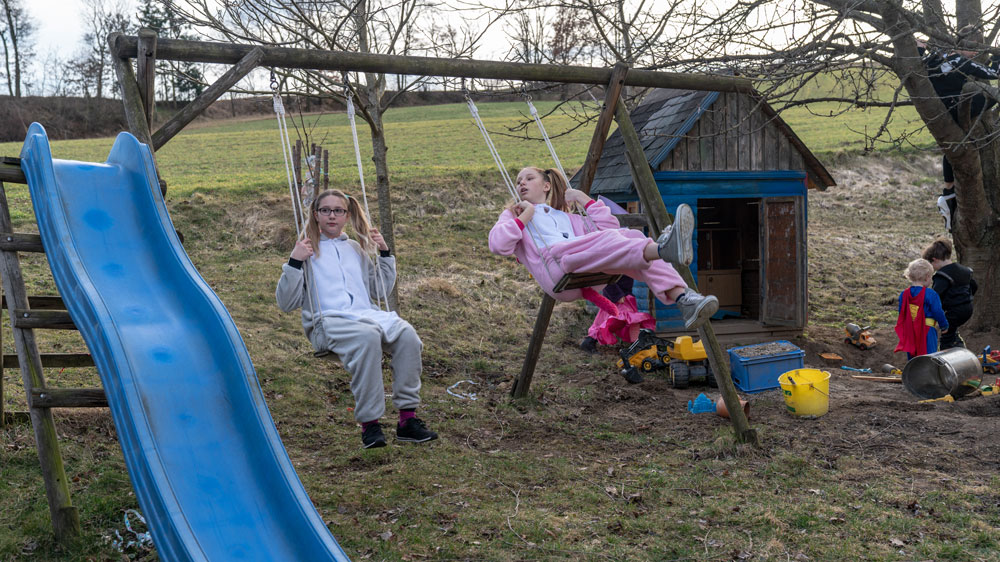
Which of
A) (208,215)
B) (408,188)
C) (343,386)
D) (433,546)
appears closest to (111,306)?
(433,546)

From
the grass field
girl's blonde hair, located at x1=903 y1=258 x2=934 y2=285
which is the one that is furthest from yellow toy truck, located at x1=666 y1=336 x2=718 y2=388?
girl's blonde hair, located at x1=903 y1=258 x2=934 y2=285

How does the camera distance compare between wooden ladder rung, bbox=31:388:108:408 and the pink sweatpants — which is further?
the pink sweatpants

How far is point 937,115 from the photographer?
7.80 meters

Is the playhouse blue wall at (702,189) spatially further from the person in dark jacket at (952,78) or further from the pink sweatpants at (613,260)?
the pink sweatpants at (613,260)

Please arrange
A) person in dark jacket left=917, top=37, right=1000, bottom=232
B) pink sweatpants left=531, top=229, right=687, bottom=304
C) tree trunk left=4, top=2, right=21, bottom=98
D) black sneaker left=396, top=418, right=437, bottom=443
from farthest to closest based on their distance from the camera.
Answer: tree trunk left=4, top=2, right=21, bottom=98 → person in dark jacket left=917, top=37, right=1000, bottom=232 → pink sweatpants left=531, top=229, right=687, bottom=304 → black sneaker left=396, top=418, right=437, bottom=443

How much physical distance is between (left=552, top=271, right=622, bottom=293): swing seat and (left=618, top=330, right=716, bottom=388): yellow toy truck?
2.34 metres

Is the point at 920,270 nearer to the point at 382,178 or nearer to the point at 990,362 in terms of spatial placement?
the point at 990,362

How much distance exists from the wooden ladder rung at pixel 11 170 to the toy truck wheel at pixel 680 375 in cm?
606

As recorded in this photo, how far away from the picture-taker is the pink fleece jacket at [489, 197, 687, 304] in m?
5.20

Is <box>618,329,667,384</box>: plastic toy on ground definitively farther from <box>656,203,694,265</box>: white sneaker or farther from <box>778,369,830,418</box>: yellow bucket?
<box>656,203,694,265</box>: white sneaker

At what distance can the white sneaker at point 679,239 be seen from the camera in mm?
4723

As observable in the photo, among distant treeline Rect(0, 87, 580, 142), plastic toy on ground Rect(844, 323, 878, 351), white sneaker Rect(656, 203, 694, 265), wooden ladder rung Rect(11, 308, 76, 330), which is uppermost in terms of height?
distant treeline Rect(0, 87, 580, 142)

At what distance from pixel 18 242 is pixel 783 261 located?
912 cm

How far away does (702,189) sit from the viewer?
32.9 ft
